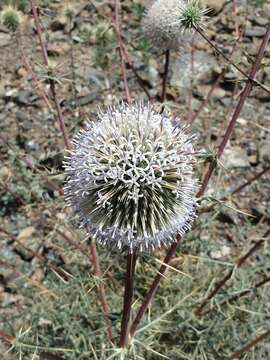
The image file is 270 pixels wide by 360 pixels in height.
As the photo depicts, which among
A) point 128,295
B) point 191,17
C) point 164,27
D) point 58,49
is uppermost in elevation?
point 191,17

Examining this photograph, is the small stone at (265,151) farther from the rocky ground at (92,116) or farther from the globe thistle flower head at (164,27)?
the globe thistle flower head at (164,27)

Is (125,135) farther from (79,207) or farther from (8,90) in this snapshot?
(8,90)

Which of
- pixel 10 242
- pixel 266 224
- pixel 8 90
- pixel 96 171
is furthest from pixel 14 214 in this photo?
pixel 96 171

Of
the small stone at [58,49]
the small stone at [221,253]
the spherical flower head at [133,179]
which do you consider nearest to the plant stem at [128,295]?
the spherical flower head at [133,179]

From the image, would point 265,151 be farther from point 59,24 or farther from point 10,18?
point 59,24

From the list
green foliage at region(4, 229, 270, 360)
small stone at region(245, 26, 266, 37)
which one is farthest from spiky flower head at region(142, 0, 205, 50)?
small stone at region(245, 26, 266, 37)

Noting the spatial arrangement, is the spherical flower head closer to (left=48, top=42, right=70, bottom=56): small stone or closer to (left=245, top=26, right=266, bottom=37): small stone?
(left=48, top=42, right=70, bottom=56): small stone

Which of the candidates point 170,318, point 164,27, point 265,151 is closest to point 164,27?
point 164,27
